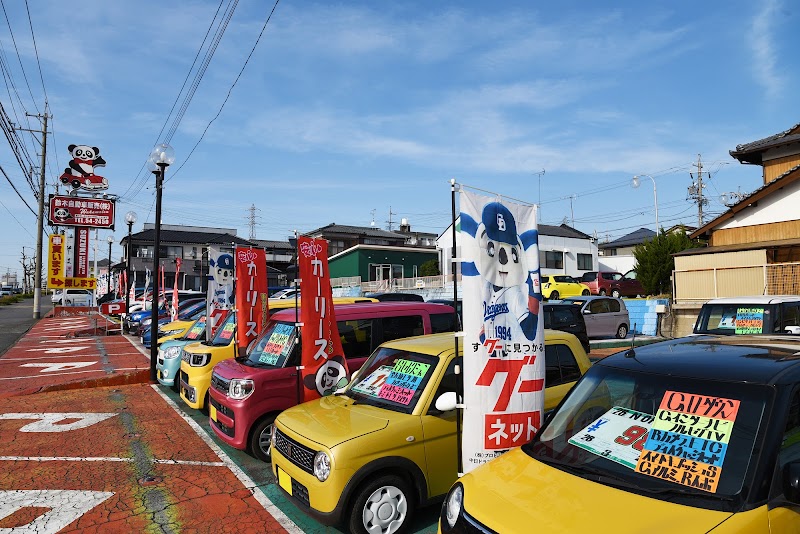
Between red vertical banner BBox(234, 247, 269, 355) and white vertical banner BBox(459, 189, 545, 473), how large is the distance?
524cm

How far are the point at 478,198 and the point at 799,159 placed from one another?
65.4 ft

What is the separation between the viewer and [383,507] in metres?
3.90

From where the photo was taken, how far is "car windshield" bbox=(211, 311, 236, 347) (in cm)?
852

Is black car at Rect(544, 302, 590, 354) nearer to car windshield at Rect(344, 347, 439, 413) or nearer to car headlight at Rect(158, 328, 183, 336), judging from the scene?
car windshield at Rect(344, 347, 439, 413)

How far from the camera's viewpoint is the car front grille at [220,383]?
604 centimetres

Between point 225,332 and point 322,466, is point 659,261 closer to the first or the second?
point 225,332

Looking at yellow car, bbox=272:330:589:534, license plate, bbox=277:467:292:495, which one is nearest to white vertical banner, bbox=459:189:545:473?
yellow car, bbox=272:330:589:534

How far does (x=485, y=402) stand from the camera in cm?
386

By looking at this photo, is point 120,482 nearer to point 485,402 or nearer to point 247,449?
point 247,449

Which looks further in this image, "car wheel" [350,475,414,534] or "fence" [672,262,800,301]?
"fence" [672,262,800,301]

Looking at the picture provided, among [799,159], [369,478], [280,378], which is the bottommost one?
[369,478]

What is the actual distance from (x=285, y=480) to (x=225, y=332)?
5.08m

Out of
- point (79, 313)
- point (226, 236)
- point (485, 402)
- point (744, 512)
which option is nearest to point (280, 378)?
point (485, 402)

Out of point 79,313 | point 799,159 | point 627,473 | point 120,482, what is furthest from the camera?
point 79,313
